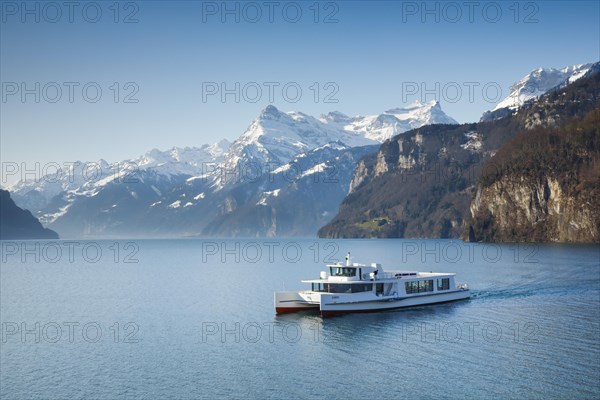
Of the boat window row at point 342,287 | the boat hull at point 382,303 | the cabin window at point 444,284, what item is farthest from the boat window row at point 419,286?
the boat window row at point 342,287

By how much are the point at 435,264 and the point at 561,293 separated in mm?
61057

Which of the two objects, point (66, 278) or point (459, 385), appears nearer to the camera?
point (459, 385)

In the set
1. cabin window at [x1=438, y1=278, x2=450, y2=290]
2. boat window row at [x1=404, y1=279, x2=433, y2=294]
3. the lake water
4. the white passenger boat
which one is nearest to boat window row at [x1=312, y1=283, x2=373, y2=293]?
the white passenger boat

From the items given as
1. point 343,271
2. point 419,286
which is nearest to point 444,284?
point 419,286

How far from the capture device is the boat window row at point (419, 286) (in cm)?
9075

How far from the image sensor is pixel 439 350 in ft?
197

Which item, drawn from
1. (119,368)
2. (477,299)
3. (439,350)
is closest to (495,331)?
(439,350)

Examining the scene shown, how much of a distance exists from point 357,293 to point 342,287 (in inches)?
82.6

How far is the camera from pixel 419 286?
92.5 meters

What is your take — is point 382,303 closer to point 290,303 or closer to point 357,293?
point 357,293

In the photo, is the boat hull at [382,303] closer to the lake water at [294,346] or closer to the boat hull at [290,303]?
the lake water at [294,346]

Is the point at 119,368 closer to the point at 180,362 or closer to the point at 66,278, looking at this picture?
the point at 180,362

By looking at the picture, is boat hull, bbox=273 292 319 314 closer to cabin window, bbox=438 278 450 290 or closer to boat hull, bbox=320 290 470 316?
boat hull, bbox=320 290 470 316

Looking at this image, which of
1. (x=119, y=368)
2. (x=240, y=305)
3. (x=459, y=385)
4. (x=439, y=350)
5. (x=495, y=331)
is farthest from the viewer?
(x=240, y=305)
